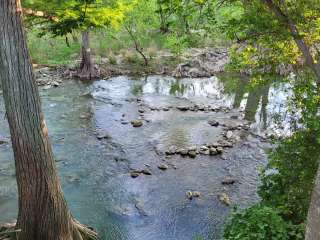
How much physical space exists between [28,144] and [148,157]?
5825 millimetres

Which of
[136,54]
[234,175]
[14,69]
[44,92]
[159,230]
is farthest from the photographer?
[136,54]

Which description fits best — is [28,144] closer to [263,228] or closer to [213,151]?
[263,228]

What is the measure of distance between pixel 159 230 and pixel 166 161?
132 inches

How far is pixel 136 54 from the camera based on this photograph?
76.9 feet

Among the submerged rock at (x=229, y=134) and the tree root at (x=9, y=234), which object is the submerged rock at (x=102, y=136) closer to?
the submerged rock at (x=229, y=134)

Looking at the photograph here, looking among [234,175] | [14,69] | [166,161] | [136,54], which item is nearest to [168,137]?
[166,161]

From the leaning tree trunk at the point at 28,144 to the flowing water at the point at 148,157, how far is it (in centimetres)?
187

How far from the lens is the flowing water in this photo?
27.1 ft

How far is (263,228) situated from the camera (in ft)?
17.4

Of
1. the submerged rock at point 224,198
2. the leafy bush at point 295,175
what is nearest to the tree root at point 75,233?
the leafy bush at point 295,175

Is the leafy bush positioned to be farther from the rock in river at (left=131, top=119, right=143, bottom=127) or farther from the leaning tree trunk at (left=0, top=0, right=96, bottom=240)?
the rock in river at (left=131, top=119, right=143, bottom=127)

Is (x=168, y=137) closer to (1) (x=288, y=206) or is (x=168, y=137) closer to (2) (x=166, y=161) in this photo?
(2) (x=166, y=161)

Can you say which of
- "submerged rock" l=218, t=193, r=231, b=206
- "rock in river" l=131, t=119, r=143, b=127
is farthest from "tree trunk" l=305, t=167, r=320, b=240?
"rock in river" l=131, t=119, r=143, b=127

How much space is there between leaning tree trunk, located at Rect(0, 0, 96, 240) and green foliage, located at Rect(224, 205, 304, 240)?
9.07 feet
